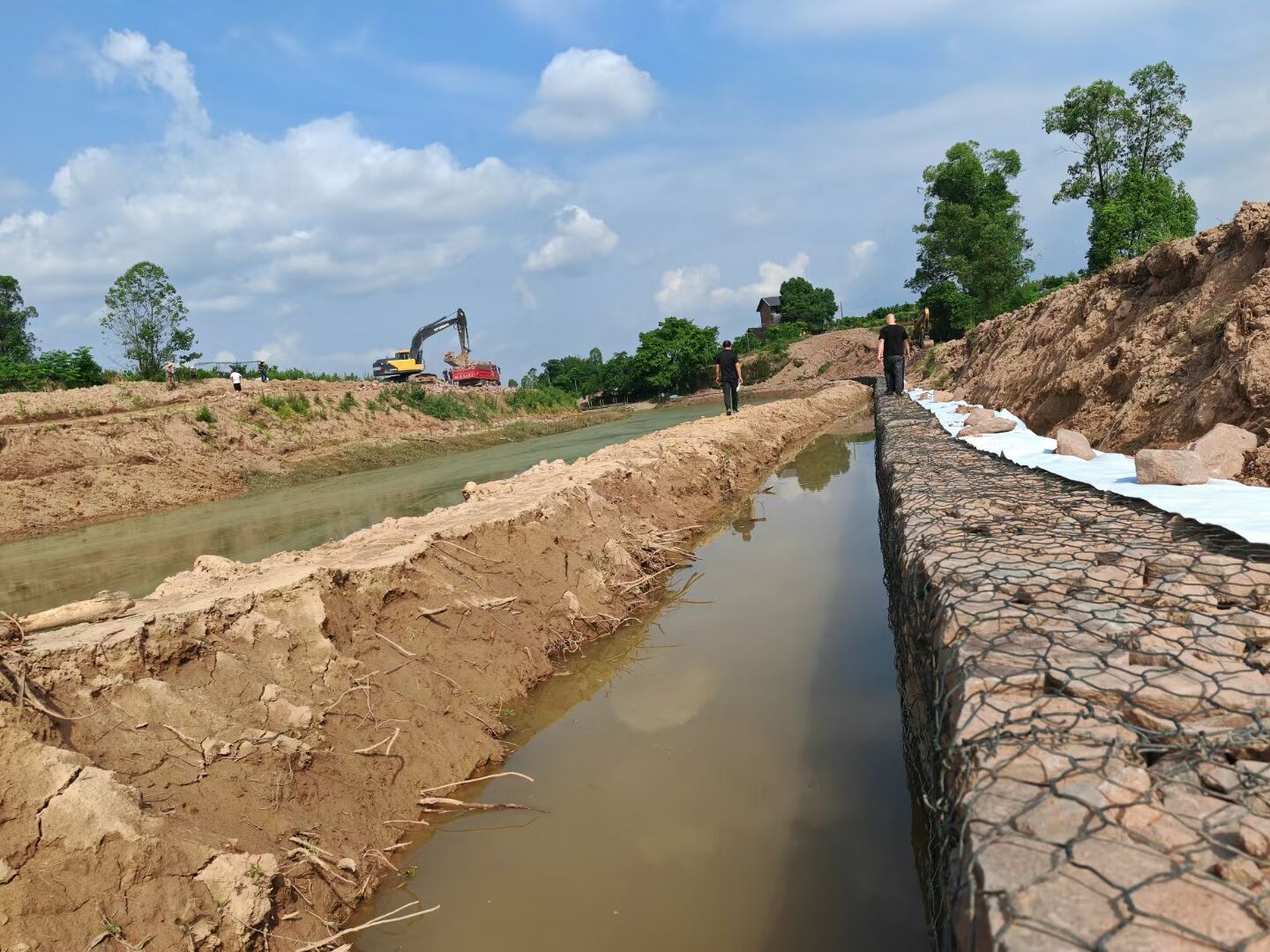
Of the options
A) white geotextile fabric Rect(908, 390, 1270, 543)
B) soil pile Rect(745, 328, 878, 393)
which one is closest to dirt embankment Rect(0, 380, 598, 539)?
white geotextile fabric Rect(908, 390, 1270, 543)

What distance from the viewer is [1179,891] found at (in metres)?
1.39

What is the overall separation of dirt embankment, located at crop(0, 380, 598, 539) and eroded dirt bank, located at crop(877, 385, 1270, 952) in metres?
16.5

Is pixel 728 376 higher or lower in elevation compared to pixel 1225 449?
higher

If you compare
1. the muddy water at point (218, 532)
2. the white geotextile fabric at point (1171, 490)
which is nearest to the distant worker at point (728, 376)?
the muddy water at point (218, 532)

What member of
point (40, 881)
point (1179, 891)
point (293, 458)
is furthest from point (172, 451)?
point (1179, 891)

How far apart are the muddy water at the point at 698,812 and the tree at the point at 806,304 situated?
203 ft

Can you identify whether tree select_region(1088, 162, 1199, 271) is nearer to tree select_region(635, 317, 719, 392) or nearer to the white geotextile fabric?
the white geotextile fabric

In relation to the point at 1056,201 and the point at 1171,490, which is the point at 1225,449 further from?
the point at 1056,201

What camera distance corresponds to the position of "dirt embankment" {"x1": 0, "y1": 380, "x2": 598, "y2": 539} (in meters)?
14.8

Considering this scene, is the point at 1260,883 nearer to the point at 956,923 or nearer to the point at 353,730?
the point at 956,923

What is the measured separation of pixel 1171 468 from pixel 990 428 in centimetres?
388

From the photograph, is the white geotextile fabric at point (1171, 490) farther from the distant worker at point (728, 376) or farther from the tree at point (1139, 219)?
the tree at point (1139, 219)

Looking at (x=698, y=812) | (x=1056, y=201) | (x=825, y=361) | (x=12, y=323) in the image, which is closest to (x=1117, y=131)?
(x=1056, y=201)

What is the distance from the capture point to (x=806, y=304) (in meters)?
64.6
